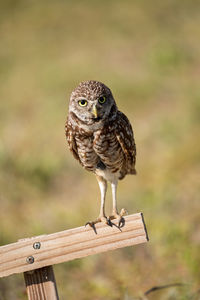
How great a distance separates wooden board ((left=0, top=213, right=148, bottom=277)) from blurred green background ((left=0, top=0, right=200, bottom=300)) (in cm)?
65

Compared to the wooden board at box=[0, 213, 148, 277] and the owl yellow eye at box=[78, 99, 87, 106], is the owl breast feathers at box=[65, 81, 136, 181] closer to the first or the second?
the owl yellow eye at box=[78, 99, 87, 106]

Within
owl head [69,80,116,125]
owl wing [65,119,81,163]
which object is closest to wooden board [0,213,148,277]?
owl head [69,80,116,125]

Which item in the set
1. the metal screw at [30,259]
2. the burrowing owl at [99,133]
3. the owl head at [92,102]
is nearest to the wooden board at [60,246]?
the metal screw at [30,259]

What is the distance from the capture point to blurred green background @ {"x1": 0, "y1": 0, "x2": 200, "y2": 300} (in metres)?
4.72

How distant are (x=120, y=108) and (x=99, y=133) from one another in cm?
750

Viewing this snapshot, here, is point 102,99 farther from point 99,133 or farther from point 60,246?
point 60,246

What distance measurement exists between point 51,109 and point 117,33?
5354 millimetres

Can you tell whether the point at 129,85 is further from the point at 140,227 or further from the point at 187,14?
the point at 140,227

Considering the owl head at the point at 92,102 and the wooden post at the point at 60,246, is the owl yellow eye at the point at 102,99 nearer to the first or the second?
the owl head at the point at 92,102

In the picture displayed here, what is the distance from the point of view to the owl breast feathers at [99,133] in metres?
2.85

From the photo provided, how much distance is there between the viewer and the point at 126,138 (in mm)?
3168

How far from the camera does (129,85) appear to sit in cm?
1127

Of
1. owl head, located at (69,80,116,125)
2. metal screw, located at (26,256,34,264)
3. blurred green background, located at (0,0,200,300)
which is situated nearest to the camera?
metal screw, located at (26,256,34,264)

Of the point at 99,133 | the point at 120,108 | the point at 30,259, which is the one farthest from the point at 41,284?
the point at 120,108
